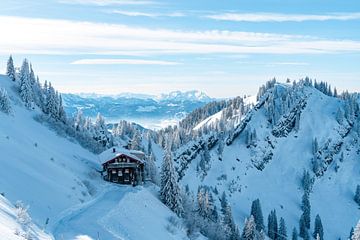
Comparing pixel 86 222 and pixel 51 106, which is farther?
pixel 51 106

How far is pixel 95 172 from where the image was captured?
7994 cm

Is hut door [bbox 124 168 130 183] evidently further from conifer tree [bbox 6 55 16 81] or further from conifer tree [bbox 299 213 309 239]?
conifer tree [bbox 299 213 309 239]

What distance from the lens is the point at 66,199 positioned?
2030 inches

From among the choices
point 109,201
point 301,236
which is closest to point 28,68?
point 109,201

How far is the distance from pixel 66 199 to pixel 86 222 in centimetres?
684

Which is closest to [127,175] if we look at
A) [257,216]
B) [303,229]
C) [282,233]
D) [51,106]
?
[51,106]

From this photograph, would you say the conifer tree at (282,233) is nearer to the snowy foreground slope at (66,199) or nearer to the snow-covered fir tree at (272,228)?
the snow-covered fir tree at (272,228)

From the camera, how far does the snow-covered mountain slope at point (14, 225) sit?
26828 mm

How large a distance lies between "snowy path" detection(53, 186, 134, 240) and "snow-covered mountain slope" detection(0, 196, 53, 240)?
286cm

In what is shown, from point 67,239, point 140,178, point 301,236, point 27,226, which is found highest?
point 27,226

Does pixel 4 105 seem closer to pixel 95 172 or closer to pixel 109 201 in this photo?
pixel 95 172

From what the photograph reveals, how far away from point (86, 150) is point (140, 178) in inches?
784

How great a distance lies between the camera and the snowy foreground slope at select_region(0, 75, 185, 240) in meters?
42.2

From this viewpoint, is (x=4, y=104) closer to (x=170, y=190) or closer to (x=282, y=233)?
(x=170, y=190)
